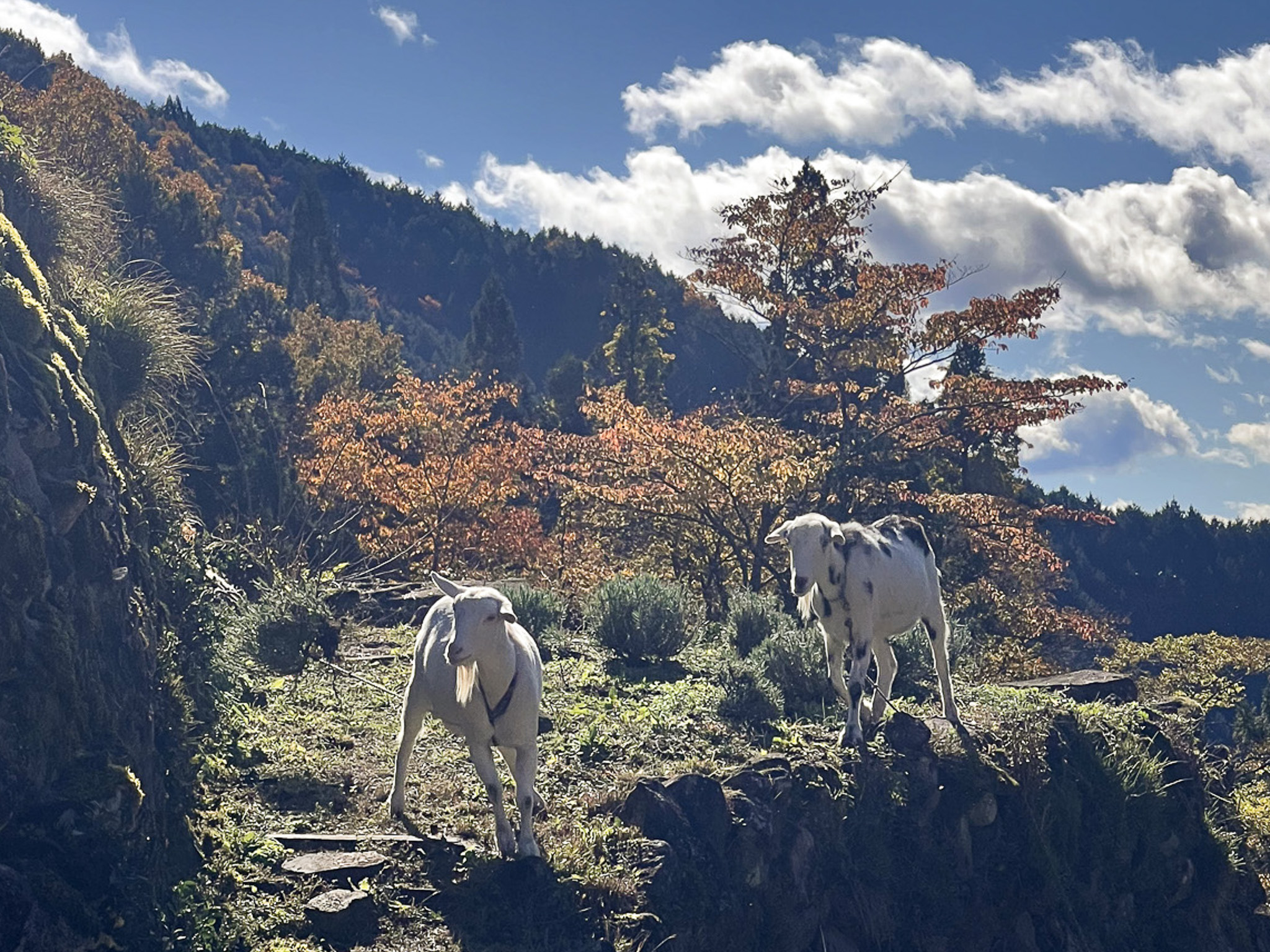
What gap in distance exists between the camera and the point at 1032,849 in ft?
43.1

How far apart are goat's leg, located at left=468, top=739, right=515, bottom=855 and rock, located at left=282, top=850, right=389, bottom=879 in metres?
0.91

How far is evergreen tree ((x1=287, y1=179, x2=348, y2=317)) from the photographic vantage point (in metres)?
62.1

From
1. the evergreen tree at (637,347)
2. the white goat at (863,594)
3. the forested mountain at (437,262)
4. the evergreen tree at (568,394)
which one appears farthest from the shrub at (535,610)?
the forested mountain at (437,262)

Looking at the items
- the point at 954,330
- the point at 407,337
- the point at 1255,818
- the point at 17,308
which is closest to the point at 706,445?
the point at 954,330

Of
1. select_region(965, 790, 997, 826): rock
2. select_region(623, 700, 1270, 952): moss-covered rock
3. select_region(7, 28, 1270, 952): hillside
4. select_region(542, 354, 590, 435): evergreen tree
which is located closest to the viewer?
select_region(7, 28, 1270, 952): hillside

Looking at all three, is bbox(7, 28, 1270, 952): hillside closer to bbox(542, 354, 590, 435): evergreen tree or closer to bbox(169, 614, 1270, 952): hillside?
bbox(169, 614, 1270, 952): hillside

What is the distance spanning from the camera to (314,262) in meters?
63.2

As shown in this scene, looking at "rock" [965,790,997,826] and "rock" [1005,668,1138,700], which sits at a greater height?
"rock" [1005,668,1138,700]

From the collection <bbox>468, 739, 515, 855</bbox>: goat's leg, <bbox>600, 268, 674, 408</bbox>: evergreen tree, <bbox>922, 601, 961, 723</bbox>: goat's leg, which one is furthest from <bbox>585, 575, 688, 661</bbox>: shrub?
<bbox>600, 268, 674, 408</bbox>: evergreen tree

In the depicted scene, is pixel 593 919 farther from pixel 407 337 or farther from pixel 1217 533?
pixel 407 337

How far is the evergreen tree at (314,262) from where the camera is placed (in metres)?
62.1

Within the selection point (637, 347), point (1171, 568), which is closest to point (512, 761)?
point (637, 347)

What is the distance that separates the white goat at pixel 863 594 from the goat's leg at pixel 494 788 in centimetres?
434

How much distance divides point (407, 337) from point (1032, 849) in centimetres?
7479
